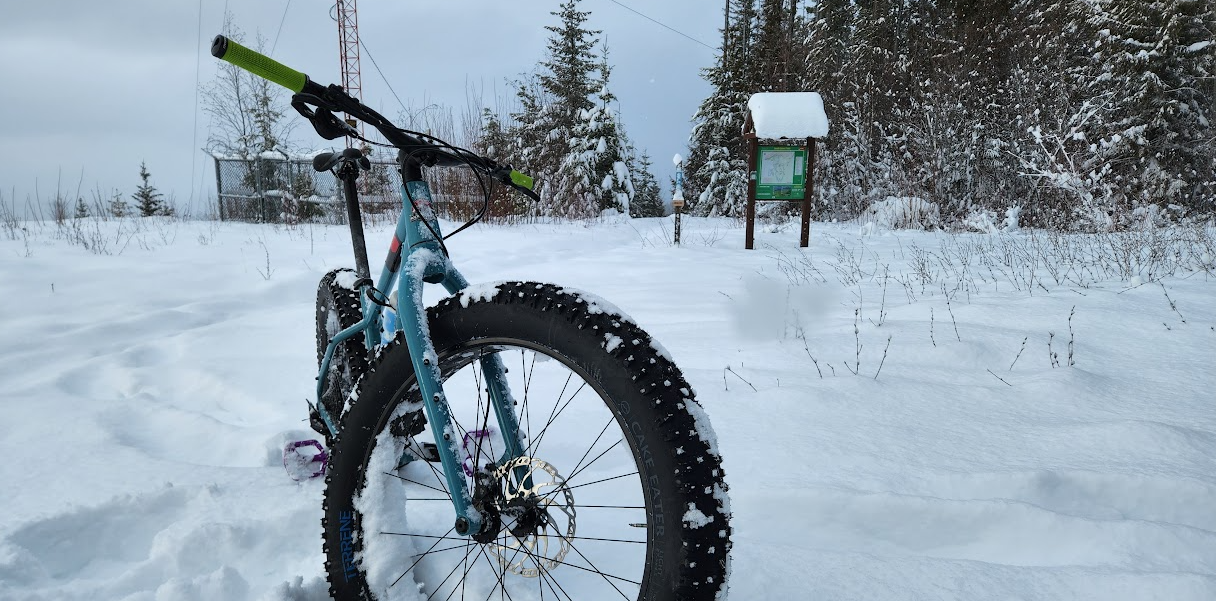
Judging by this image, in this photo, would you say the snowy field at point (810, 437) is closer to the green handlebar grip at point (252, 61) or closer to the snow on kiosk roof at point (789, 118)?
the green handlebar grip at point (252, 61)

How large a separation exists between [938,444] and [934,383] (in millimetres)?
683

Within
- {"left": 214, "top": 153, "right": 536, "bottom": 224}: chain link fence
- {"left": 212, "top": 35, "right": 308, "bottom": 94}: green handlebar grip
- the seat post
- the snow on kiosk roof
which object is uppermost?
the snow on kiosk roof

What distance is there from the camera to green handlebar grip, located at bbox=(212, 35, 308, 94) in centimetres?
134

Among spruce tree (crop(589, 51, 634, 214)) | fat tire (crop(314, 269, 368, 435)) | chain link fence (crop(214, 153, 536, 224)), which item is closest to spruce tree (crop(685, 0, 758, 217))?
spruce tree (crop(589, 51, 634, 214))

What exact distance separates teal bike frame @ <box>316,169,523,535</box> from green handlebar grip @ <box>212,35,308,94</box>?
34cm

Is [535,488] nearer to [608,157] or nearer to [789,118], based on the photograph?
[789,118]

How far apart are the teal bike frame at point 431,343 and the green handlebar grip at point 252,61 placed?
337 millimetres

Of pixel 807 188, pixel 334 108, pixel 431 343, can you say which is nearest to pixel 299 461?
pixel 431 343

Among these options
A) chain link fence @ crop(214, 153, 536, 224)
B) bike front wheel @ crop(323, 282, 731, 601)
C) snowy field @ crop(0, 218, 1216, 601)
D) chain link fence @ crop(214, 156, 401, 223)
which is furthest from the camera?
chain link fence @ crop(214, 156, 401, 223)

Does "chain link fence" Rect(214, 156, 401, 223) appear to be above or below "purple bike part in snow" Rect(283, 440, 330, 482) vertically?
above

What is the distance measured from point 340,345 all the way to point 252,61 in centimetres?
95

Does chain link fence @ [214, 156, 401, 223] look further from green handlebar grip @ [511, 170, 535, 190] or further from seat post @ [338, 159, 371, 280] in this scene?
green handlebar grip @ [511, 170, 535, 190]

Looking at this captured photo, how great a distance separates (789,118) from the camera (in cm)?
922

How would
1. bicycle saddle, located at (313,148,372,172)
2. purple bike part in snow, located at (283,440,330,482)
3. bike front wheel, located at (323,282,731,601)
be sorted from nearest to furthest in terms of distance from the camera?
bike front wheel, located at (323,282,731,601), bicycle saddle, located at (313,148,372,172), purple bike part in snow, located at (283,440,330,482)
